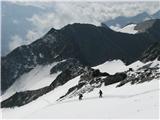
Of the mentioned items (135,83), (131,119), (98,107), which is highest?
(135,83)

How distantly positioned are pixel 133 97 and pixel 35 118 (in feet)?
38.4

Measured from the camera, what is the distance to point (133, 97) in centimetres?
4972

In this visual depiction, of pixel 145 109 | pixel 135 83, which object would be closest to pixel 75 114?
pixel 145 109

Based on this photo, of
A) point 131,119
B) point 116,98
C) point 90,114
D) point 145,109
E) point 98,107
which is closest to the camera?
point 131,119

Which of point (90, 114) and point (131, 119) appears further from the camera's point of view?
point (90, 114)

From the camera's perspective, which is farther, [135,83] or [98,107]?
[135,83]

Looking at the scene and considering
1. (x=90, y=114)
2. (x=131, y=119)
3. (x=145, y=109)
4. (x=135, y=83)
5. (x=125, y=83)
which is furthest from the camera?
(x=125, y=83)

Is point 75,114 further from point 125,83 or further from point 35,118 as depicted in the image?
point 125,83

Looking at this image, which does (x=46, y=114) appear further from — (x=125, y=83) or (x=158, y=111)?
(x=125, y=83)

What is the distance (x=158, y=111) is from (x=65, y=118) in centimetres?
1120

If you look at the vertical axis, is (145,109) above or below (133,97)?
below

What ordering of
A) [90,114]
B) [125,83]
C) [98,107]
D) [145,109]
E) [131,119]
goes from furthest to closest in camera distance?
[125,83]
[98,107]
[90,114]
[145,109]
[131,119]

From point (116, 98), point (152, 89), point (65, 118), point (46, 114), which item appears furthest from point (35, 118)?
point (152, 89)

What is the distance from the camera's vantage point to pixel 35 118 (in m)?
50.1
